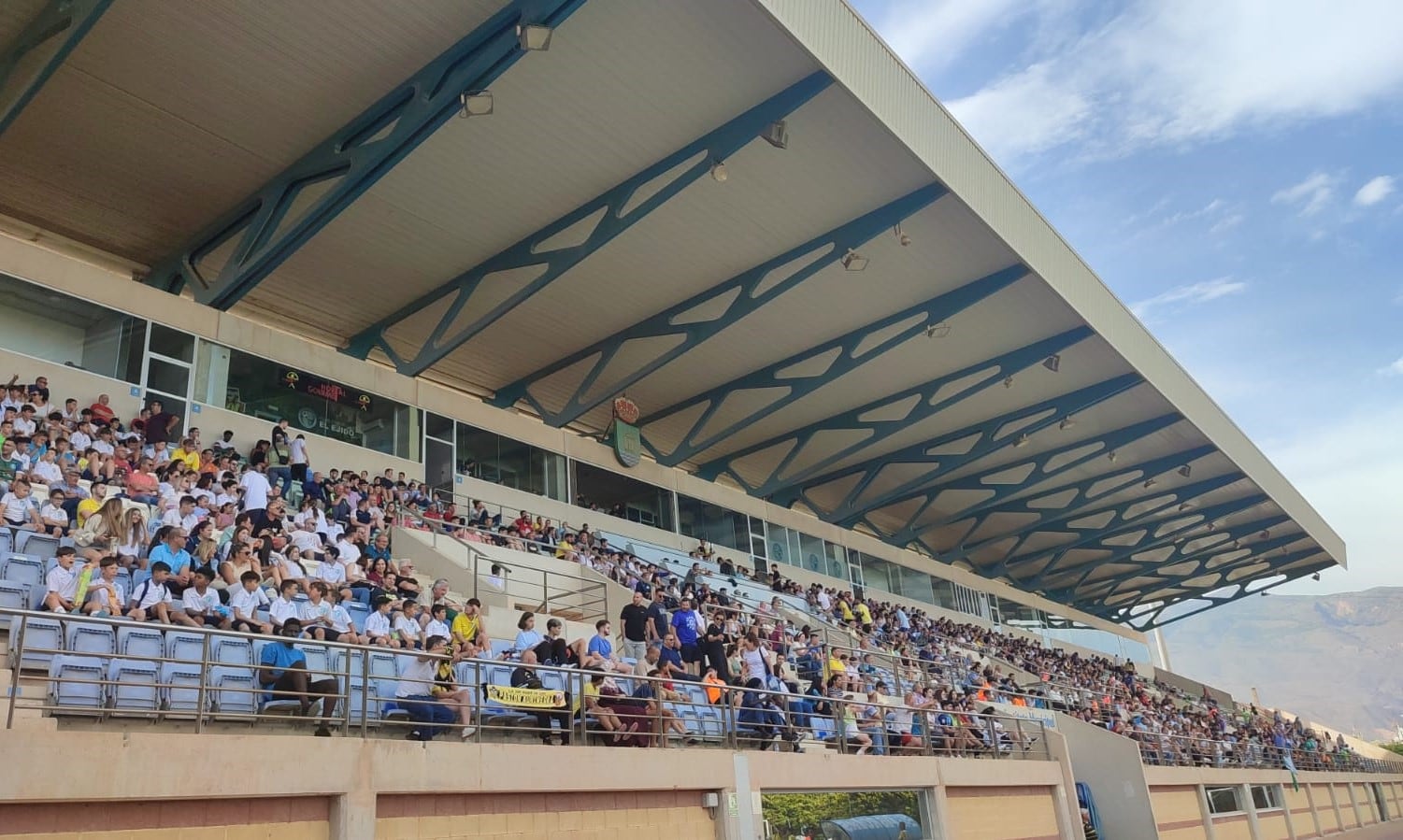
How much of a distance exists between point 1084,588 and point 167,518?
5139 centimetres

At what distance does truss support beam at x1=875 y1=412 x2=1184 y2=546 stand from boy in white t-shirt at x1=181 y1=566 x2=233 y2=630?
27.0 meters

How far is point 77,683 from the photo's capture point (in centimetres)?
744

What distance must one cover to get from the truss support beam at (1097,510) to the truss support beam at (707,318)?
19107 mm

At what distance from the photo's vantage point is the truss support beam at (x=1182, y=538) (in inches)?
1613

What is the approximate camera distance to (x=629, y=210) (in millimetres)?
18797

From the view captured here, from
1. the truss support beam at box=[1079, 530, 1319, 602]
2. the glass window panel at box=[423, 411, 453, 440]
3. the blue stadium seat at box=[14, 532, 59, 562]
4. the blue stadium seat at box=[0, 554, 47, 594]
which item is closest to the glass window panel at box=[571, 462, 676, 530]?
the glass window panel at box=[423, 411, 453, 440]

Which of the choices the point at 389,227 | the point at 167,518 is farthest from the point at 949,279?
the point at 167,518

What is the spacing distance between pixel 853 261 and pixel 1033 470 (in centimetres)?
1773

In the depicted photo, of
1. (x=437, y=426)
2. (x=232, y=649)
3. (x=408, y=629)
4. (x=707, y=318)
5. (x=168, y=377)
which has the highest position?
(x=707, y=318)

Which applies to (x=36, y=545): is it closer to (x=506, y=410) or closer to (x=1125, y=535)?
(x=506, y=410)

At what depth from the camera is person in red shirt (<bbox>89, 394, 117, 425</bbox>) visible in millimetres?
15695

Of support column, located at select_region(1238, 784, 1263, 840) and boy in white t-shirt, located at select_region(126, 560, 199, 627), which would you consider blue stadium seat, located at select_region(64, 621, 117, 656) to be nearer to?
boy in white t-shirt, located at select_region(126, 560, 199, 627)

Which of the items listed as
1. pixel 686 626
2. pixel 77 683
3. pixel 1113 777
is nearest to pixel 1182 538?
pixel 1113 777

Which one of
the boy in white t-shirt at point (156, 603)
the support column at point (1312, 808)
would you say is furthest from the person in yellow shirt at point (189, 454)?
the support column at point (1312, 808)
